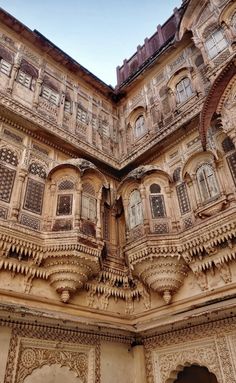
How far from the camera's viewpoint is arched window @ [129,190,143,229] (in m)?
9.55

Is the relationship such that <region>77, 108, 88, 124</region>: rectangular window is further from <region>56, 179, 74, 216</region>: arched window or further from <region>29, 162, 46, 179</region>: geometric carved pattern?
<region>56, 179, 74, 216</region>: arched window

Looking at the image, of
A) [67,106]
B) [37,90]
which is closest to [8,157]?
[37,90]

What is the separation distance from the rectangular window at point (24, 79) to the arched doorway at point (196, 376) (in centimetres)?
1064

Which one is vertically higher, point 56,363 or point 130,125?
point 130,125

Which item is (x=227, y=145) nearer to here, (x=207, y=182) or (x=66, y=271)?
(x=207, y=182)

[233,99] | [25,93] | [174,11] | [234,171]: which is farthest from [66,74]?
[234,171]

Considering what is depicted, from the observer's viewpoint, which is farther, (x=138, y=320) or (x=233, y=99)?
(x=138, y=320)

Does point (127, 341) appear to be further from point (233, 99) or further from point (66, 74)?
point (66, 74)

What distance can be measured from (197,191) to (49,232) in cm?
429

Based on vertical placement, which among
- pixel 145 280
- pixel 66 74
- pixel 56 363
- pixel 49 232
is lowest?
pixel 56 363

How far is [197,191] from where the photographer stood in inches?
346

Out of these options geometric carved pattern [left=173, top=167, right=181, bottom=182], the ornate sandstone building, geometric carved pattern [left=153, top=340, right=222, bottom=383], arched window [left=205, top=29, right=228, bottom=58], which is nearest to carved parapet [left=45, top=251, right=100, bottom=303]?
the ornate sandstone building

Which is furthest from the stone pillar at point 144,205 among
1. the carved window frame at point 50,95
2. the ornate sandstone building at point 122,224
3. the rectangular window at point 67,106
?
the carved window frame at point 50,95

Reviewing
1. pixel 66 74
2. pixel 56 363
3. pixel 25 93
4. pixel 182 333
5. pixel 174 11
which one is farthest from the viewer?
pixel 174 11
